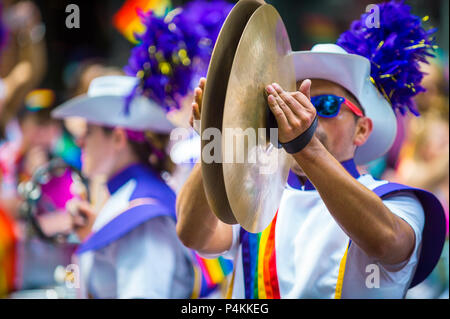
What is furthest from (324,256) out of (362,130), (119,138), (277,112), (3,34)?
(3,34)

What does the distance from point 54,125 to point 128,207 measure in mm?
3422

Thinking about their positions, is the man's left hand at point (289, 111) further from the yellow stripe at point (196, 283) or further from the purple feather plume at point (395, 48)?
the yellow stripe at point (196, 283)

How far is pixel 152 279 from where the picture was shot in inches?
111

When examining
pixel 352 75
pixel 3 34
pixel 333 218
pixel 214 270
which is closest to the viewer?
pixel 333 218

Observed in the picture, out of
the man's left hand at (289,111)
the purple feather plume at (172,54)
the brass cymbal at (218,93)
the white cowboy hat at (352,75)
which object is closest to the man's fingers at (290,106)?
the man's left hand at (289,111)

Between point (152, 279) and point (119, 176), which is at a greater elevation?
point (119, 176)

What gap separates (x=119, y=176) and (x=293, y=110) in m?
1.72

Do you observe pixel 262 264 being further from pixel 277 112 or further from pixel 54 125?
pixel 54 125

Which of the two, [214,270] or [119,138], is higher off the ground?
[119,138]

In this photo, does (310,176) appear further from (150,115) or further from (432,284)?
(432,284)

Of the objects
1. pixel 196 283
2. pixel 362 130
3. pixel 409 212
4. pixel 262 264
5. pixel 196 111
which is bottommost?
pixel 196 283

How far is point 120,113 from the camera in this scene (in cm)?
328

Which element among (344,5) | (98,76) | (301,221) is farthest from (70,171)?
(344,5)

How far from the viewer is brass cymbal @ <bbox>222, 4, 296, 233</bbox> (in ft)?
5.06
